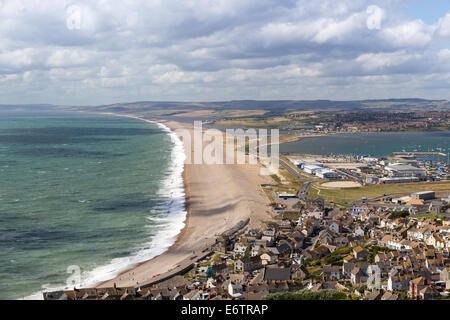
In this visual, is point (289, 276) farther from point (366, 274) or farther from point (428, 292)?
point (428, 292)

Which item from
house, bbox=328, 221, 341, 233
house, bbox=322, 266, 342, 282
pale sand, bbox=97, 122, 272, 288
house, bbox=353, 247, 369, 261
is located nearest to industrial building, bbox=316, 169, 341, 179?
pale sand, bbox=97, 122, 272, 288

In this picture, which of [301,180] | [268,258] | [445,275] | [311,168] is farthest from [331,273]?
[311,168]

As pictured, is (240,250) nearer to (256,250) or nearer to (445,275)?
(256,250)

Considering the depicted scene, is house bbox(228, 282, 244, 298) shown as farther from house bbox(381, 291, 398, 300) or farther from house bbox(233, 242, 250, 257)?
house bbox(233, 242, 250, 257)

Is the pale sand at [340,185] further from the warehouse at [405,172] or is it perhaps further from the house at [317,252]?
the house at [317,252]

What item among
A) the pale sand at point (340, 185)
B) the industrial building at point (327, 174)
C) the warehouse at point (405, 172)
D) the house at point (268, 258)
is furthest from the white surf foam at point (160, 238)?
the warehouse at point (405, 172)

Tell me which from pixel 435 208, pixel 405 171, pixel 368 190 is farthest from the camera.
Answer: pixel 405 171
